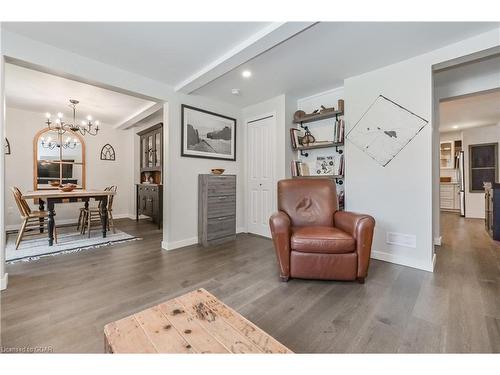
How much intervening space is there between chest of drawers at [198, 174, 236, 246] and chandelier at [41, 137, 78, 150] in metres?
3.56

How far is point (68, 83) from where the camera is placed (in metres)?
3.11

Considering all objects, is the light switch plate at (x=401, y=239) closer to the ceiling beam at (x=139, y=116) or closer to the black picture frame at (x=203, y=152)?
the black picture frame at (x=203, y=152)

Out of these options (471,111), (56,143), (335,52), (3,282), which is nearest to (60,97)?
(56,143)

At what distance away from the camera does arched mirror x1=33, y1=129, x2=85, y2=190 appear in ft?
14.8

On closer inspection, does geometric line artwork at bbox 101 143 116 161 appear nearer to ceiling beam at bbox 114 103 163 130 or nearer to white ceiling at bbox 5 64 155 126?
ceiling beam at bbox 114 103 163 130

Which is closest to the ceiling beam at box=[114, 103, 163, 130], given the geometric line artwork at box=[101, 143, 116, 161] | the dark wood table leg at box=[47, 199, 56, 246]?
the geometric line artwork at box=[101, 143, 116, 161]

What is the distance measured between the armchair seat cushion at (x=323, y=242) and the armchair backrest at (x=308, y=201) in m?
0.44

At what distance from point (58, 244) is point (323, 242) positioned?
142 inches

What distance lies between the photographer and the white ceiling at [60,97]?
299 centimetres

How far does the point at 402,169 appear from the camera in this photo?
2.47 m

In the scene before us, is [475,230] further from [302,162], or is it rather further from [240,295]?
[240,295]

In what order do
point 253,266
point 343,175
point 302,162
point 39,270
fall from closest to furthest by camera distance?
point 39,270
point 253,266
point 343,175
point 302,162
